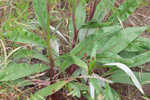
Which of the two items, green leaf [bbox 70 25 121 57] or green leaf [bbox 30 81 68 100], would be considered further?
green leaf [bbox 70 25 121 57]

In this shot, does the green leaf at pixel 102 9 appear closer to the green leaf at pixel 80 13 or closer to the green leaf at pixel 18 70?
the green leaf at pixel 80 13

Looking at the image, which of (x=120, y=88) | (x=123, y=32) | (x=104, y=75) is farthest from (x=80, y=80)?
(x=123, y=32)

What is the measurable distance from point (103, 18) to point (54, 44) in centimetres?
35

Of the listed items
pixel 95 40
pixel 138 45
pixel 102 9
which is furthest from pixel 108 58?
pixel 102 9

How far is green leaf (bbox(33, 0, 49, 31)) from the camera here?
49.4 inches

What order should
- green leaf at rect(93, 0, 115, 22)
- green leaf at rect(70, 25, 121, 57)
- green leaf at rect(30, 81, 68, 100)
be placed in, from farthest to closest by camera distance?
green leaf at rect(93, 0, 115, 22) → green leaf at rect(70, 25, 121, 57) → green leaf at rect(30, 81, 68, 100)

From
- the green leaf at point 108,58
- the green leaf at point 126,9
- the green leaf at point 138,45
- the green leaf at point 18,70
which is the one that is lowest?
the green leaf at point 18,70

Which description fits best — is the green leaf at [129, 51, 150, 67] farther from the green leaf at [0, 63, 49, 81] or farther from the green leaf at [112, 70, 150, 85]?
the green leaf at [0, 63, 49, 81]

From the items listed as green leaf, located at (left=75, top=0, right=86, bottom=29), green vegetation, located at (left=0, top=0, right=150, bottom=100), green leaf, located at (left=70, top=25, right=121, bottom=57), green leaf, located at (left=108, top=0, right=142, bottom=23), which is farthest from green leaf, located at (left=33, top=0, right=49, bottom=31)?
green leaf, located at (left=108, top=0, right=142, bottom=23)

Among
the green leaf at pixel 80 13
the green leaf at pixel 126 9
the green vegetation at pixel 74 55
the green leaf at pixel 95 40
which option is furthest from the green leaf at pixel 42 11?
the green leaf at pixel 126 9

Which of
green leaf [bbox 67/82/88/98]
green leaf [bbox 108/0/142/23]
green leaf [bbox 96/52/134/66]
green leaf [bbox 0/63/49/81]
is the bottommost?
green leaf [bbox 67/82/88/98]

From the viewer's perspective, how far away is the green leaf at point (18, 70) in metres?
1.28

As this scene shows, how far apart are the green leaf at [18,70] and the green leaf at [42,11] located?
0.73 feet

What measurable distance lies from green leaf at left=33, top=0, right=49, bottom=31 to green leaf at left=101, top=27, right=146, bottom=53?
1.17 feet
